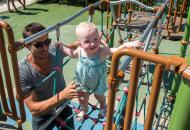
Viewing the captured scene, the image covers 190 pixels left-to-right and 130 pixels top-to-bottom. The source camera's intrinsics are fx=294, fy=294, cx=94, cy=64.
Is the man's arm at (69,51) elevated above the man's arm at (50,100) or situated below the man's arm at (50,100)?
above

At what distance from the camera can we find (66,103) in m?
2.87

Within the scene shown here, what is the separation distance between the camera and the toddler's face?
7.98 ft

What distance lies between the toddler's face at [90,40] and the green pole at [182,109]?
1.19 metres

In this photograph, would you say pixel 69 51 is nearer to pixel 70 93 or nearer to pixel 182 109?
pixel 70 93

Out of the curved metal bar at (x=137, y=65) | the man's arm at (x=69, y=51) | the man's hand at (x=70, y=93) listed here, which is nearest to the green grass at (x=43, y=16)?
the man's arm at (x=69, y=51)

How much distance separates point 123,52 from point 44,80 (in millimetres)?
1131

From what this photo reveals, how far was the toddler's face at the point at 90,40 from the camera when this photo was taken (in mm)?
2432

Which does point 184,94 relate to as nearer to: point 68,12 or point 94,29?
point 94,29

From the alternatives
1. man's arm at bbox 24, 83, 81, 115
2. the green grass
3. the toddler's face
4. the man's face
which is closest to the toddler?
the toddler's face

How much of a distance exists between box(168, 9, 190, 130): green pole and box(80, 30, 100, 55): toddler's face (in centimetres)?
119

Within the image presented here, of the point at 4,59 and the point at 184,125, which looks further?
the point at 4,59

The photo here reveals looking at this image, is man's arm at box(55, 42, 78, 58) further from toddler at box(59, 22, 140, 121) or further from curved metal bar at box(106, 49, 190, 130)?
curved metal bar at box(106, 49, 190, 130)

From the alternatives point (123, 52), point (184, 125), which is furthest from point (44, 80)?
point (184, 125)

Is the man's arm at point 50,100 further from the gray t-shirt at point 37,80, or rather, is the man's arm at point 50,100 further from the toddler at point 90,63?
the toddler at point 90,63
